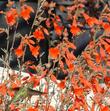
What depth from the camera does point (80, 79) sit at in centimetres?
232

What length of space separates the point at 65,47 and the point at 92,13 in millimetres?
3897

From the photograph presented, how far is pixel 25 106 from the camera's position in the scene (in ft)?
7.68

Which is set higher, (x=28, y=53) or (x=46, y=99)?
(x=28, y=53)

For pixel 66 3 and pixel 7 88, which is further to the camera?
pixel 66 3

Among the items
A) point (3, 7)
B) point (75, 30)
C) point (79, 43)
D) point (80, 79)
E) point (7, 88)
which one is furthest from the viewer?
point (79, 43)

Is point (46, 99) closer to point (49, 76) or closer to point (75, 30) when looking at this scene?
point (49, 76)

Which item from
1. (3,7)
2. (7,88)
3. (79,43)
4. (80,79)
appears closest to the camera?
(7,88)

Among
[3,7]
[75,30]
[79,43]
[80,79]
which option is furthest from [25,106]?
[79,43]

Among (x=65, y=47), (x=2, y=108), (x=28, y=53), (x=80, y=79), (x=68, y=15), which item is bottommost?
(x=2, y=108)

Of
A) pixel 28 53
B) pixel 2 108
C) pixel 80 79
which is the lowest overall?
pixel 2 108

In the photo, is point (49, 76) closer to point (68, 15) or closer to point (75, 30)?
point (75, 30)

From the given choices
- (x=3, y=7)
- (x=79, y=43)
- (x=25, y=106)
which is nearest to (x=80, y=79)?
(x=25, y=106)

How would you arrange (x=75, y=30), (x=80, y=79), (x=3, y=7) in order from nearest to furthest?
1. (x=80, y=79)
2. (x=75, y=30)
3. (x=3, y=7)

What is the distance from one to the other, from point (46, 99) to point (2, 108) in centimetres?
27
